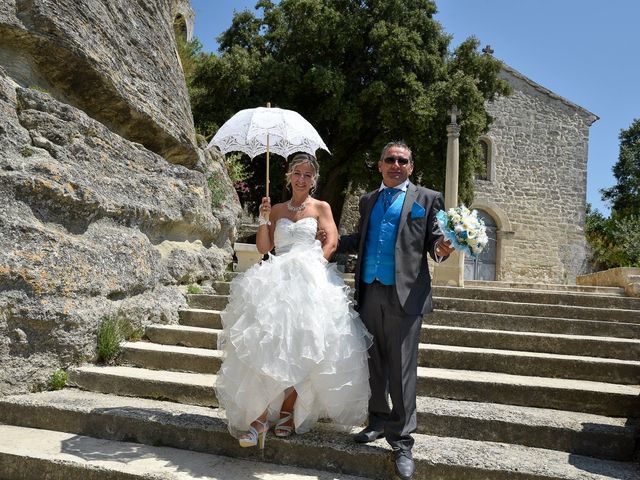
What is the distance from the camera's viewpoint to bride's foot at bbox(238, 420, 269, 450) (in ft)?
10.1

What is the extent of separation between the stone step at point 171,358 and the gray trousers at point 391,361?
62.6 inches

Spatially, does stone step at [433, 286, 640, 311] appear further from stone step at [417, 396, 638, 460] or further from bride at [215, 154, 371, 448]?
bride at [215, 154, 371, 448]

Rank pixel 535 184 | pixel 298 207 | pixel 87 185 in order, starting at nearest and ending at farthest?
pixel 298 207 → pixel 87 185 → pixel 535 184

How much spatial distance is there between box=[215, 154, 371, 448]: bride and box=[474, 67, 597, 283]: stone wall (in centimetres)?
1959

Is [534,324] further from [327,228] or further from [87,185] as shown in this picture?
[87,185]

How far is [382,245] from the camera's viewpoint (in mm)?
3268

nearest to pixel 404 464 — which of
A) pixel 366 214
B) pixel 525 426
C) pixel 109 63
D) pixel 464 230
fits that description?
pixel 525 426

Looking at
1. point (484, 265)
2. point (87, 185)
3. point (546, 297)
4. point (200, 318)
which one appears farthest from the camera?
point (484, 265)

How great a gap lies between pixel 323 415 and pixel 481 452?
96cm

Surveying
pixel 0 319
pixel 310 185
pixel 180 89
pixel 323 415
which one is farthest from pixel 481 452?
pixel 180 89

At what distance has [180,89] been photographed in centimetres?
662

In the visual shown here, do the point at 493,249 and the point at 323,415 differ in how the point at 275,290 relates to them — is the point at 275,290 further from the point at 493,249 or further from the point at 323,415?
the point at 493,249

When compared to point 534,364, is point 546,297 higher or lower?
higher

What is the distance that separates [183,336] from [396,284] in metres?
2.54
